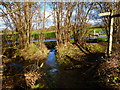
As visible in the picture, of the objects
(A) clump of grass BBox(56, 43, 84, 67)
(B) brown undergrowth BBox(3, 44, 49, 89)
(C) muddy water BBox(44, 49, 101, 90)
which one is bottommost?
(C) muddy water BBox(44, 49, 101, 90)

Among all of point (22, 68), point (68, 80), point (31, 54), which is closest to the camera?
point (68, 80)

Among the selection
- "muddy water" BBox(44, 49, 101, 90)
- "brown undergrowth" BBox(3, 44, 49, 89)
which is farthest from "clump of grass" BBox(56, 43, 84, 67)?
"muddy water" BBox(44, 49, 101, 90)

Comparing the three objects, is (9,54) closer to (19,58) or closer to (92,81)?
(19,58)

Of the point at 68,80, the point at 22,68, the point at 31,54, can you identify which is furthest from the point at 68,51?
the point at 68,80

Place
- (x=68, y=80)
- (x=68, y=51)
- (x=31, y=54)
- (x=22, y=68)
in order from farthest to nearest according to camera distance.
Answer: (x=68, y=51) → (x=31, y=54) → (x=22, y=68) → (x=68, y=80)

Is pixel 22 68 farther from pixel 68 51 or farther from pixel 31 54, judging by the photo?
pixel 68 51

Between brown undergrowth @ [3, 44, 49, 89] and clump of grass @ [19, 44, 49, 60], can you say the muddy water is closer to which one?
brown undergrowth @ [3, 44, 49, 89]

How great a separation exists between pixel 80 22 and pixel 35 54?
23.0ft

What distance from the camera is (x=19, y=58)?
10.2 metres

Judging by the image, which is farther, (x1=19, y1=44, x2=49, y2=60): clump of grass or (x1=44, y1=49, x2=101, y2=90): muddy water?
(x1=19, y1=44, x2=49, y2=60): clump of grass

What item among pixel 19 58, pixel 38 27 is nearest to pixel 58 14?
pixel 38 27

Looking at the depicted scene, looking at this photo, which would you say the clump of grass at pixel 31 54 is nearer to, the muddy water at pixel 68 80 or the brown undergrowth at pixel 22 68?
the brown undergrowth at pixel 22 68

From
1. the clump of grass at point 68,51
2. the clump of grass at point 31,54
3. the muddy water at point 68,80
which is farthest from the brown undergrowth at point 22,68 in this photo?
the clump of grass at point 68,51

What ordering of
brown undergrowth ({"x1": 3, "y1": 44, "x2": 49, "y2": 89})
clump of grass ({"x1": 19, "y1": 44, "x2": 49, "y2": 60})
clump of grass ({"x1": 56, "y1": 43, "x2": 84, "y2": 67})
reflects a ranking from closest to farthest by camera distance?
1. brown undergrowth ({"x1": 3, "y1": 44, "x2": 49, "y2": 89})
2. clump of grass ({"x1": 19, "y1": 44, "x2": 49, "y2": 60})
3. clump of grass ({"x1": 56, "y1": 43, "x2": 84, "y2": 67})
